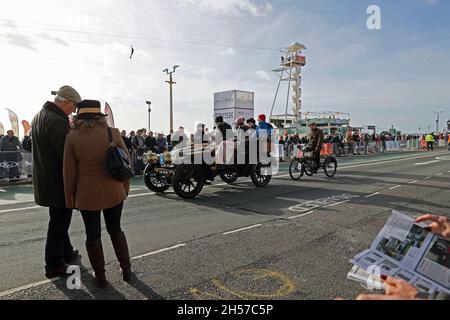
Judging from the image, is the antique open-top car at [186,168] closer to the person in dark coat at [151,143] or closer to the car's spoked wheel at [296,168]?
the car's spoked wheel at [296,168]

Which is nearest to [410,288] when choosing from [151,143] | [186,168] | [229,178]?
[186,168]

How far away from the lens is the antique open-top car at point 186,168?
847 cm

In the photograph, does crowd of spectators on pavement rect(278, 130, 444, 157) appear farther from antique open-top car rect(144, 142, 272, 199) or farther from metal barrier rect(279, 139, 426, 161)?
antique open-top car rect(144, 142, 272, 199)

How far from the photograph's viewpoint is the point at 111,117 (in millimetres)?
→ 18062

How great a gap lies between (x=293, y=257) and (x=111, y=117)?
15.7m

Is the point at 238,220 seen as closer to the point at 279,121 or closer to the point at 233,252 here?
the point at 233,252

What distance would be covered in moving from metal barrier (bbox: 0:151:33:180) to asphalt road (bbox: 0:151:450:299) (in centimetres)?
222

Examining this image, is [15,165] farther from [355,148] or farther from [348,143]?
[355,148]

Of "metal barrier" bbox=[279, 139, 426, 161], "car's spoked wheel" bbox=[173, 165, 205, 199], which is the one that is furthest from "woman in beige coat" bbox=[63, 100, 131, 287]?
"metal barrier" bbox=[279, 139, 426, 161]

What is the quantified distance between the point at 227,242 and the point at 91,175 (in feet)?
7.62

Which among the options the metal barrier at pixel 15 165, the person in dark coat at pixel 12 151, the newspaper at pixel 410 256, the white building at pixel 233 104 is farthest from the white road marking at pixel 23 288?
the white building at pixel 233 104

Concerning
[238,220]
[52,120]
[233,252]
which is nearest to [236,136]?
[238,220]

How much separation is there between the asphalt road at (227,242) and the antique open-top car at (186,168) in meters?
0.36
